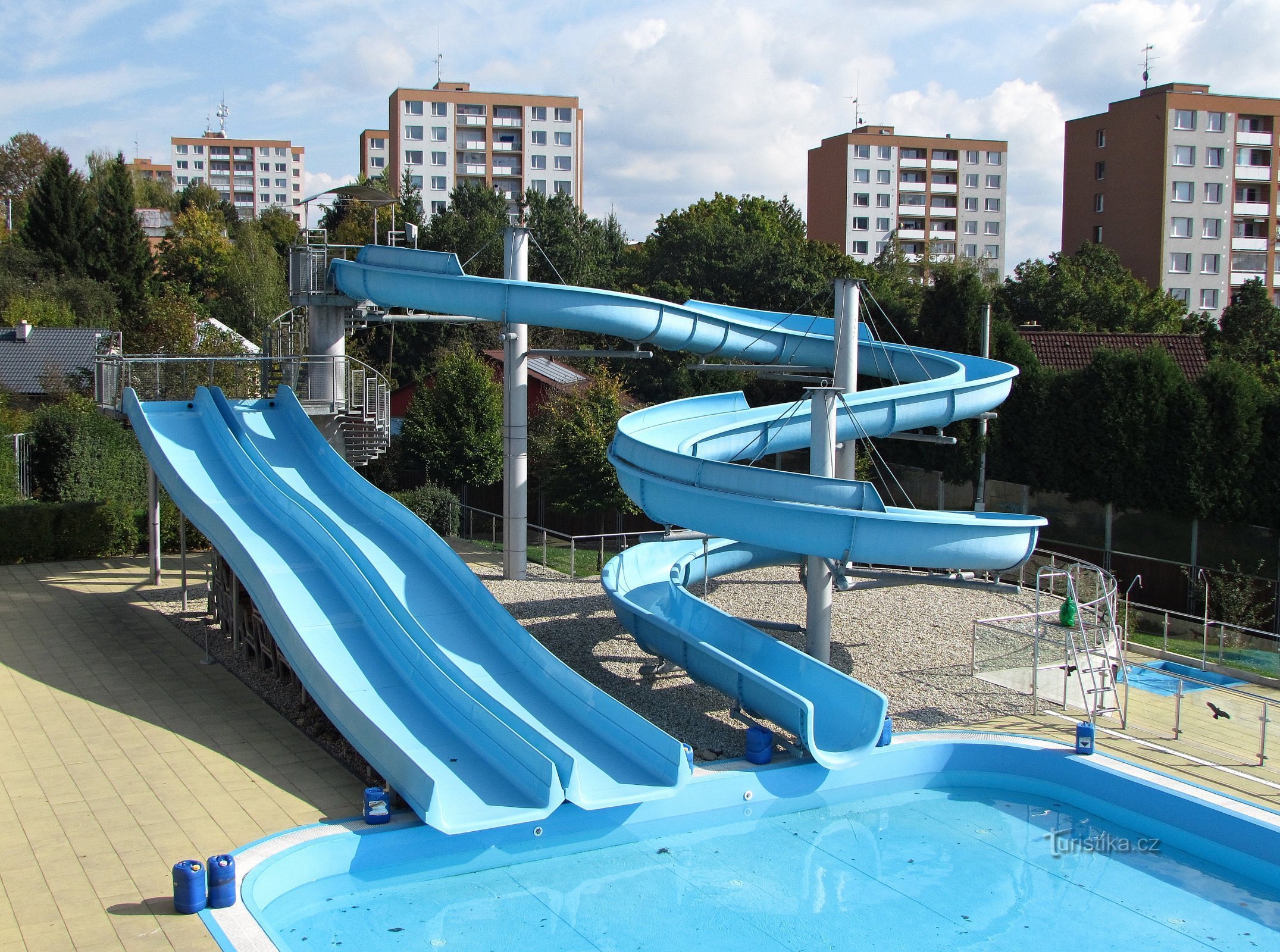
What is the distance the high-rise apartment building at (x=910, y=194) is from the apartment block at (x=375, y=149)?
41084 mm

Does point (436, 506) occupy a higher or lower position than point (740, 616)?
higher

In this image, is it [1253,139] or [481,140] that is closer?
[1253,139]

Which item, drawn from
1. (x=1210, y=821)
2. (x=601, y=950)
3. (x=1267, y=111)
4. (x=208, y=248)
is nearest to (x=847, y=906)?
(x=601, y=950)

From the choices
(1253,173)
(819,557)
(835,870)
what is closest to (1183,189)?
(1253,173)

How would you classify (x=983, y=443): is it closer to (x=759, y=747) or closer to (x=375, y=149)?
(x=759, y=747)

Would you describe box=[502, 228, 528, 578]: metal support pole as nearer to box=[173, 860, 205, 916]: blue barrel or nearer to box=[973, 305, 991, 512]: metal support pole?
box=[973, 305, 991, 512]: metal support pole

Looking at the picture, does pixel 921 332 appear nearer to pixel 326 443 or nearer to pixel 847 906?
pixel 326 443

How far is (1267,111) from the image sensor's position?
5700 centimetres

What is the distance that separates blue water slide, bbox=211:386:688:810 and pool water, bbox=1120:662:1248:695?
23.5 ft

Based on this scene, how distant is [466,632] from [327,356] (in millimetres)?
7699

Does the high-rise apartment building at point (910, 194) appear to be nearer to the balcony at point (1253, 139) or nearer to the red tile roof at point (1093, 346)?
the balcony at point (1253, 139)

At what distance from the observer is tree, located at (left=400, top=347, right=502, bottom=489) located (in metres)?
28.2

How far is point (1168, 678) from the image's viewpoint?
1591 cm

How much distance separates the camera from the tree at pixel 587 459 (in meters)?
24.7
